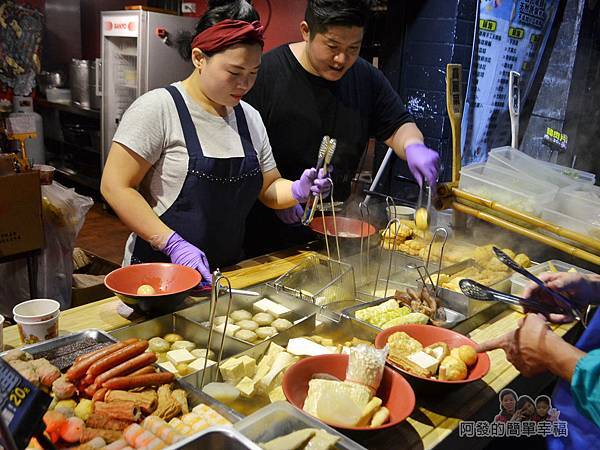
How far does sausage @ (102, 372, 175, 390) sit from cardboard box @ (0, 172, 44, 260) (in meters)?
2.46

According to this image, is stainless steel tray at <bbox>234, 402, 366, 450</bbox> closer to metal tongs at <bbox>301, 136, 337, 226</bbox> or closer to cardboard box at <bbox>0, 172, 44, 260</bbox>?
metal tongs at <bbox>301, 136, 337, 226</bbox>

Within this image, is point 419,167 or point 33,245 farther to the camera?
point 33,245

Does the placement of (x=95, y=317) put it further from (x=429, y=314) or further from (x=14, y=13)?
(x=14, y=13)

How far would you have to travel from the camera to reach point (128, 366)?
140 centimetres

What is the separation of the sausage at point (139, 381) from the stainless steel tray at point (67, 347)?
0.20 meters

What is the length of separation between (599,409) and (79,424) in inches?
50.6

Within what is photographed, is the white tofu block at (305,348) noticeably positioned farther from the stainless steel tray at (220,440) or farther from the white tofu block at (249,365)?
the stainless steel tray at (220,440)

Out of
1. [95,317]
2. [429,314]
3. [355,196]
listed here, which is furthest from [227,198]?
[355,196]

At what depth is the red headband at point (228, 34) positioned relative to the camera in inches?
85.3

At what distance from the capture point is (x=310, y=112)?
3.05 metres

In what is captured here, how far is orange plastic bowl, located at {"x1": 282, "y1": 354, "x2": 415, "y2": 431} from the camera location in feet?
4.73

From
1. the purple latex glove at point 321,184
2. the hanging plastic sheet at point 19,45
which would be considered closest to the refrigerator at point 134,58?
the hanging plastic sheet at point 19,45

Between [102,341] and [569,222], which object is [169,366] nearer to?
[102,341]

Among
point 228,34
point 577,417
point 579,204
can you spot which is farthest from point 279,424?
point 579,204
